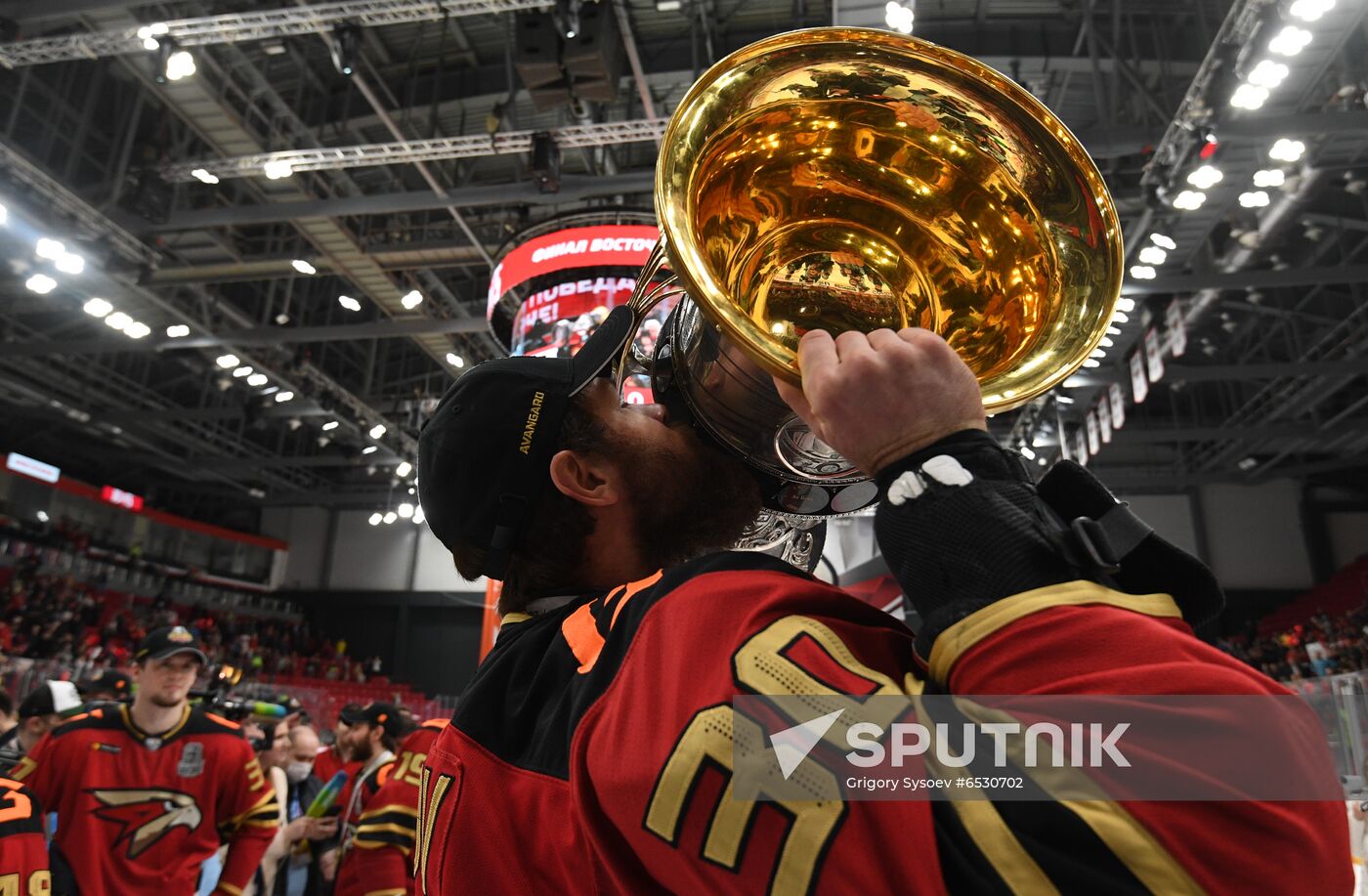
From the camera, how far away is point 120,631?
19547mm

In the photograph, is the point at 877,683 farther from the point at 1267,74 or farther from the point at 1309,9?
the point at 1267,74

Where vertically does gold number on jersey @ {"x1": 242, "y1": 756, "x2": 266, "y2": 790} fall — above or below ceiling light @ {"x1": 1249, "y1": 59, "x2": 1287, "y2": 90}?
below

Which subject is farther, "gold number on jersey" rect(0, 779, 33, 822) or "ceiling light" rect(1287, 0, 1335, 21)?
"ceiling light" rect(1287, 0, 1335, 21)

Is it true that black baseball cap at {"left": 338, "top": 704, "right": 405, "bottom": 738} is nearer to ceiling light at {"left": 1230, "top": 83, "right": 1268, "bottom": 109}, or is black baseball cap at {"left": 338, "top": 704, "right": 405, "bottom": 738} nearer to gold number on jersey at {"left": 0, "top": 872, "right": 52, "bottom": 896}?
gold number on jersey at {"left": 0, "top": 872, "right": 52, "bottom": 896}

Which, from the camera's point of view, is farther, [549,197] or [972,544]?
[549,197]

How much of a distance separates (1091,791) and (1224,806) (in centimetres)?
8

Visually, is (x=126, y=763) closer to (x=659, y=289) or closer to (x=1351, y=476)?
(x=659, y=289)

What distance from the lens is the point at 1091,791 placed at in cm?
61

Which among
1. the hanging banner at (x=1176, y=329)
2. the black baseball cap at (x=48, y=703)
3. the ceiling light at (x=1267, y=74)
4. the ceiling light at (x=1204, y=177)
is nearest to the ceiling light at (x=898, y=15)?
the ceiling light at (x=1267, y=74)

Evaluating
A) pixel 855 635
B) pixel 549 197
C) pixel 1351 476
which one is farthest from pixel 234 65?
pixel 1351 476

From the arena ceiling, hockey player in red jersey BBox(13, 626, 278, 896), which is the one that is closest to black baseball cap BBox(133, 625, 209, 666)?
hockey player in red jersey BBox(13, 626, 278, 896)

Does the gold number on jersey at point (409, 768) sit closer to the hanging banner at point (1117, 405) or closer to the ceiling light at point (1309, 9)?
the ceiling light at point (1309, 9)

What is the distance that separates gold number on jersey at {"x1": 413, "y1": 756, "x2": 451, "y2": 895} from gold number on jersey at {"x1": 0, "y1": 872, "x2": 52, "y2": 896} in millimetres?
1967

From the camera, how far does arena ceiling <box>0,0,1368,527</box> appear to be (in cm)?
834
